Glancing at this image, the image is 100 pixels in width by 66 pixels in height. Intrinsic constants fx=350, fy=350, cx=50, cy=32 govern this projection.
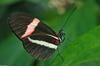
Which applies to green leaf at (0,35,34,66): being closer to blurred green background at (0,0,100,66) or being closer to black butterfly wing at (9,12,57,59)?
blurred green background at (0,0,100,66)

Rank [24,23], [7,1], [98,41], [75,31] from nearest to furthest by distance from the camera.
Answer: [98,41]
[24,23]
[75,31]
[7,1]

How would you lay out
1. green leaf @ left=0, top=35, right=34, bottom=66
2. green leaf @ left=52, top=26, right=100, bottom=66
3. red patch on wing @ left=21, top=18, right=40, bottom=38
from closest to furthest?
green leaf @ left=52, top=26, right=100, bottom=66, red patch on wing @ left=21, top=18, right=40, bottom=38, green leaf @ left=0, top=35, right=34, bottom=66

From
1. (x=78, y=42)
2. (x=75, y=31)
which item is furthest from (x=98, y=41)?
(x=75, y=31)

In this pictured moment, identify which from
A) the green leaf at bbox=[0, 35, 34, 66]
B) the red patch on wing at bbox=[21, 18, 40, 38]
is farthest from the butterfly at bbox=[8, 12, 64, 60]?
the green leaf at bbox=[0, 35, 34, 66]

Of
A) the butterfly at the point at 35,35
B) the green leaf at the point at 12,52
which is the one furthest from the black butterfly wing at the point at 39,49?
the green leaf at the point at 12,52

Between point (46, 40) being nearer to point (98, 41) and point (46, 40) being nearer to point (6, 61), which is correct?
point (98, 41)

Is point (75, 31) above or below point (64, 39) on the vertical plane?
below

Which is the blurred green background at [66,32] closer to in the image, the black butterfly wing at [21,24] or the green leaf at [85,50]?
the green leaf at [85,50]

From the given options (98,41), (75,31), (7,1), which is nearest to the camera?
(98,41)
